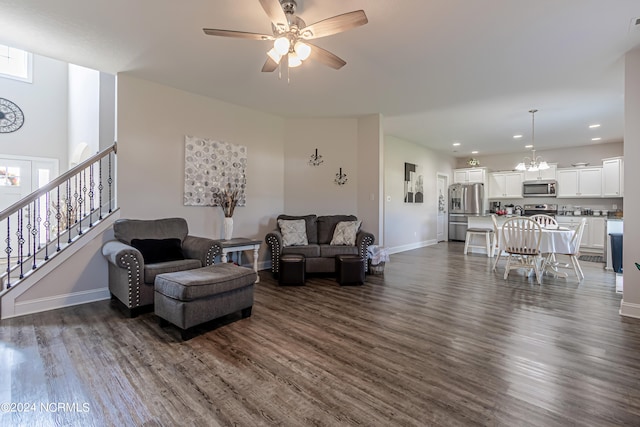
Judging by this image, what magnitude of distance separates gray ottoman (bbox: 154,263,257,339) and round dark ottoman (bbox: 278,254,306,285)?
1.22m

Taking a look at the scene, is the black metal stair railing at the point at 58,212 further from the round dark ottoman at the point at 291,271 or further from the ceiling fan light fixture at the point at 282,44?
the ceiling fan light fixture at the point at 282,44

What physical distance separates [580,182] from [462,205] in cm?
274

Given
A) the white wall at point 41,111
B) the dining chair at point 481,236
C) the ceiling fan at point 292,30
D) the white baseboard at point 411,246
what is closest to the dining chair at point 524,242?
the dining chair at point 481,236

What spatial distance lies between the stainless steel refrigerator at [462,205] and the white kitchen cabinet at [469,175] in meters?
0.28

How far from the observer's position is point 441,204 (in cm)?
910

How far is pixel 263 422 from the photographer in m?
1.54

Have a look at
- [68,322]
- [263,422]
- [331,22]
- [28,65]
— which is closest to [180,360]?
[263,422]

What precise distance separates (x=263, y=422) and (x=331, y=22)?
250 cm

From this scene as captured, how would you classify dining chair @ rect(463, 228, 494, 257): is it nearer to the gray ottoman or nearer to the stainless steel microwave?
the stainless steel microwave

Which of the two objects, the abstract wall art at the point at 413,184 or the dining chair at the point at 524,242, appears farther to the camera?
the abstract wall art at the point at 413,184

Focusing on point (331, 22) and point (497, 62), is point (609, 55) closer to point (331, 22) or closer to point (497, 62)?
point (497, 62)

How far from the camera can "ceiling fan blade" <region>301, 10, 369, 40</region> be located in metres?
2.02

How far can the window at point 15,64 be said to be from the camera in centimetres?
603

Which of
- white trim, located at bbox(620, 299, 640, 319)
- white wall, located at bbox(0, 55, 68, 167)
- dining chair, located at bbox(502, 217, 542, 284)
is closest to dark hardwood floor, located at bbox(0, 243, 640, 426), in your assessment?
white trim, located at bbox(620, 299, 640, 319)
